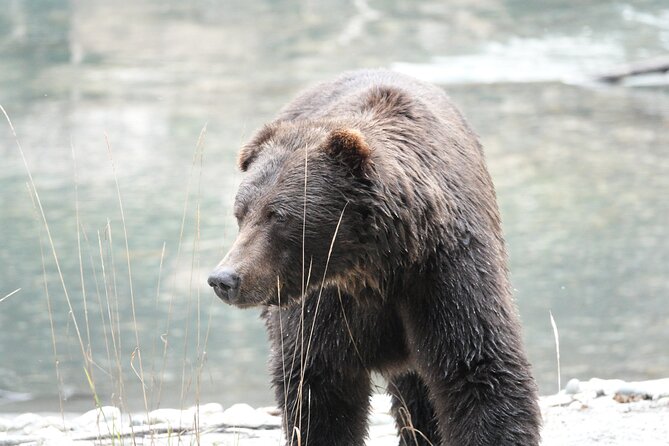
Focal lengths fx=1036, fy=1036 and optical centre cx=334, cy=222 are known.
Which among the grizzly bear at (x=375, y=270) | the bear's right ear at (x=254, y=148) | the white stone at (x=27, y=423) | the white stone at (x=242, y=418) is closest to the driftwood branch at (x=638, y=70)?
the white stone at (x=242, y=418)

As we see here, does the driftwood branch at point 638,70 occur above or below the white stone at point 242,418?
above

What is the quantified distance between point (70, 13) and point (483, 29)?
387 inches

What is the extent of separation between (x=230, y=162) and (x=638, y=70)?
340 inches

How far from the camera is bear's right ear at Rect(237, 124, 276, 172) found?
385 centimetres

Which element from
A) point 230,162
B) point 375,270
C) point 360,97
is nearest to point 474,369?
point 375,270

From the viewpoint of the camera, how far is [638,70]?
60.2ft

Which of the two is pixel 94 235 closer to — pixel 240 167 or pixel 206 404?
pixel 206 404

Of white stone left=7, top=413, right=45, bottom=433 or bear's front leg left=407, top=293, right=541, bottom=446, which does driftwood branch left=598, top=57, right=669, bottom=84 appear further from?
bear's front leg left=407, top=293, right=541, bottom=446

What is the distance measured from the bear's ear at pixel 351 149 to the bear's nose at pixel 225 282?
1.98ft

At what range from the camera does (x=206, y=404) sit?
7.16m

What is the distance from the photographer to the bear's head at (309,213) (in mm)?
3549

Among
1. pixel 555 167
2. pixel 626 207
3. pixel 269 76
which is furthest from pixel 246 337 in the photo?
pixel 269 76

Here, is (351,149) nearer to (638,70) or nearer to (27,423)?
(27,423)

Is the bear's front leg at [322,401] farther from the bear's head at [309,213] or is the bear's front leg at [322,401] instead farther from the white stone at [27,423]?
the white stone at [27,423]
